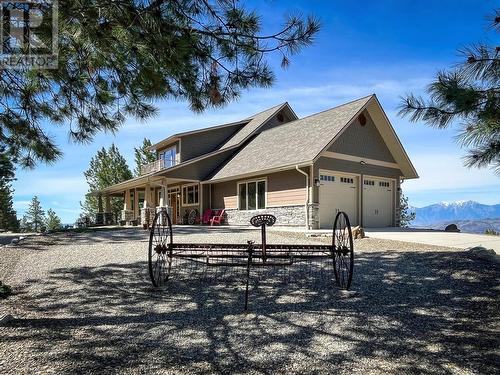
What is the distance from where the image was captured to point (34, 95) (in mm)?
5836

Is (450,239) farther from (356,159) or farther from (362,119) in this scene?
(362,119)

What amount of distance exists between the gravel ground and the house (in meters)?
9.55

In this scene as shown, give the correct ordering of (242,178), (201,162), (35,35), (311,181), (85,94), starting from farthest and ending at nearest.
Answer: (201,162) → (242,178) → (311,181) → (85,94) → (35,35)

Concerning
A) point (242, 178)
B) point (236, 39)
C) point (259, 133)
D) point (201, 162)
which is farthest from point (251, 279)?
point (259, 133)

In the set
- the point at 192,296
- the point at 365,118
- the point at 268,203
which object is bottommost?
the point at 192,296

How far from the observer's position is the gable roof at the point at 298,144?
16812 mm

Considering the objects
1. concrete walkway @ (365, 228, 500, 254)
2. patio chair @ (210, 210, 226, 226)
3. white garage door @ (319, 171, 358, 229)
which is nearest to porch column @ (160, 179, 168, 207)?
patio chair @ (210, 210, 226, 226)

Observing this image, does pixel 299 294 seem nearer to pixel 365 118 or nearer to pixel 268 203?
pixel 268 203

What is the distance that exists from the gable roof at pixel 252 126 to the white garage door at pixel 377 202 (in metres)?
8.84

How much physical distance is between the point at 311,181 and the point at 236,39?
458 inches

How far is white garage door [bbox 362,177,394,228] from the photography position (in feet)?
61.6

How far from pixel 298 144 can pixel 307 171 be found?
2221 mm

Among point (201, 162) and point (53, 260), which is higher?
point (201, 162)

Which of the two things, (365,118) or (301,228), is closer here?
(301,228)
